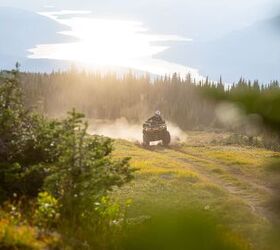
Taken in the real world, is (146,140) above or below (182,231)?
below

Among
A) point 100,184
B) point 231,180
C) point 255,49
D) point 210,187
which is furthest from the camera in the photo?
point 231,180

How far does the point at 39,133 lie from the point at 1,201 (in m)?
2.67

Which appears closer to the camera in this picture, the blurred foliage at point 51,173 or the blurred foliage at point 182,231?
the blurred foliage at point 182,231

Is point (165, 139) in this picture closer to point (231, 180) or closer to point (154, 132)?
point (154, 132)

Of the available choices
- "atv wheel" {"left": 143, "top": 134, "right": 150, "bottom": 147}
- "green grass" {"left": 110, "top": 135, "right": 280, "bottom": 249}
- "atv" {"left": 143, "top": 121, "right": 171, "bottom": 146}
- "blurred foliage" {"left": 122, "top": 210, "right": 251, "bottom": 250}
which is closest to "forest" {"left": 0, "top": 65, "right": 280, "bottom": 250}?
"blurred foliage" {"left": 122, "top": 210, "right": 251, "bottom": 250}

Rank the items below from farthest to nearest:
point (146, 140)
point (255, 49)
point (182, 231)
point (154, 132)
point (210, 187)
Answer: point (146, 140), point (154, 132), point (210, 187), point (255, 49), point (182, 231)

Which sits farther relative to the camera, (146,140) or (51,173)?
(146,140)

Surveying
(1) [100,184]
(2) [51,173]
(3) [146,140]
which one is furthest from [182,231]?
(3) [146,140]

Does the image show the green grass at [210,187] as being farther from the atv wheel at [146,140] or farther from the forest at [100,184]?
the atv wheel at [146,140]

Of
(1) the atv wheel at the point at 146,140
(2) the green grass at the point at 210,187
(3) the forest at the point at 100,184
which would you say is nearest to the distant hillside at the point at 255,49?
(3) the forest at the point at 100,184

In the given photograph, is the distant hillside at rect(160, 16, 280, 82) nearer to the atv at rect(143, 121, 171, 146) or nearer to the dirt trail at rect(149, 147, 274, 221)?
the dirt trail at rect(149, 147, 274, 221)

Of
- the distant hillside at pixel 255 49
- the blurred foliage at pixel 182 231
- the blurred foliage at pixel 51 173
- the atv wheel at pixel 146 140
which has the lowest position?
the atv wheel at pixel 146 140

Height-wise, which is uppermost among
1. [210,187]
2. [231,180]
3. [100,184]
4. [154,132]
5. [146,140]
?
[100,184]

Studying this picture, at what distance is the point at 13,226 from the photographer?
425 inches
